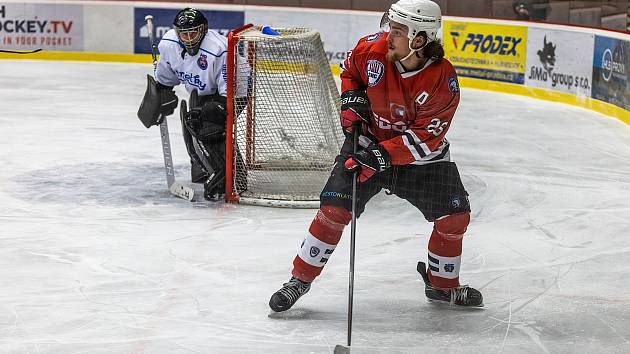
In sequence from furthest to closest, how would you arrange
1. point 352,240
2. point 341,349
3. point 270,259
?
1. point 270,259
2. point 352,240
3. point 341,349

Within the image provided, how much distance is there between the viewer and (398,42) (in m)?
3.64

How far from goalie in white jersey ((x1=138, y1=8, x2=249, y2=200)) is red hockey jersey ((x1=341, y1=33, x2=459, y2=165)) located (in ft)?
7.03

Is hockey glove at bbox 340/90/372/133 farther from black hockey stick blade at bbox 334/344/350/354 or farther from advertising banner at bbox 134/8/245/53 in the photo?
advertising banner at bbox 134/8/245/53

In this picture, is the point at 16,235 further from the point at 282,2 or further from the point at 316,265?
the point at 282,2

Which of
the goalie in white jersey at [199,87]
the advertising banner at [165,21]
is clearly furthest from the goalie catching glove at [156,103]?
the advertising banner at [165,21]

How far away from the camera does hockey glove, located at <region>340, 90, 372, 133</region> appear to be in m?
3.79

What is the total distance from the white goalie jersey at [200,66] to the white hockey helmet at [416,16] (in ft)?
7.49

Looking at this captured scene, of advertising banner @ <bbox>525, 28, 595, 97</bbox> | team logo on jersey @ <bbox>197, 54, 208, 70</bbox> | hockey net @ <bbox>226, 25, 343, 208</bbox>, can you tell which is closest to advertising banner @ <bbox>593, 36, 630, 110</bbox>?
advertising banner @ <bbox>525, 28, 595, 97</bbox>

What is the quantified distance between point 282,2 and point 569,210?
7.16 m

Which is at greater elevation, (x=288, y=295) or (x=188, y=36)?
(x=188, y=36)

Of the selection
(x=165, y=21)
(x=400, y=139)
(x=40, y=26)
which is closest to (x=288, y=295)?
(x=400, y=139)

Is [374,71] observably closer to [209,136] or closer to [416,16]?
[416,16]

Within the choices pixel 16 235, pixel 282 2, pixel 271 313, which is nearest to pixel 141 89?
pixel 282 2

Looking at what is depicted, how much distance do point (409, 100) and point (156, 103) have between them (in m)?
2.53
